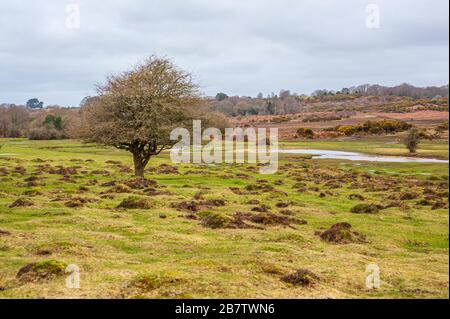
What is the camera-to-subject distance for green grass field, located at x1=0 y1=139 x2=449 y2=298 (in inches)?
562

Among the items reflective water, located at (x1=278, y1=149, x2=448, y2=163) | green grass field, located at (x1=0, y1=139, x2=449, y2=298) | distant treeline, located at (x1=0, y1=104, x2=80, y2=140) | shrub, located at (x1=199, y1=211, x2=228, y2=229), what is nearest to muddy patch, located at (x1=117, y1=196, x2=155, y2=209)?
green grass field, located at (x1=0, y1=139, x2=449, y2=298)

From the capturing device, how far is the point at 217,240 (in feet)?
72.6

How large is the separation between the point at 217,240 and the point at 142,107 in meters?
27.3

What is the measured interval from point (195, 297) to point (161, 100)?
3562cm

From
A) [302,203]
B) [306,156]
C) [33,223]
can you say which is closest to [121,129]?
[302,203]

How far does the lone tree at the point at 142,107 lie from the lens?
46.5 meters

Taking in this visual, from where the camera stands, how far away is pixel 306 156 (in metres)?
86.7

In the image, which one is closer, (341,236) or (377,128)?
(341,236)

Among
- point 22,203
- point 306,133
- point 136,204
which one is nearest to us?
point 22,203

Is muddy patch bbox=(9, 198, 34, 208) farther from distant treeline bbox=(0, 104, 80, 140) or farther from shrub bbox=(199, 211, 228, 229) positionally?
distant treeline bbox=(0, 104, 80, 140)

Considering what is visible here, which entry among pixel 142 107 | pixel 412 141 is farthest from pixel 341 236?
pixel 412 141

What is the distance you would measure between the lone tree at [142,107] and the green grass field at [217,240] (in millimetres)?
4541

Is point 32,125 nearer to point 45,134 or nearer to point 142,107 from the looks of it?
point 45,134
